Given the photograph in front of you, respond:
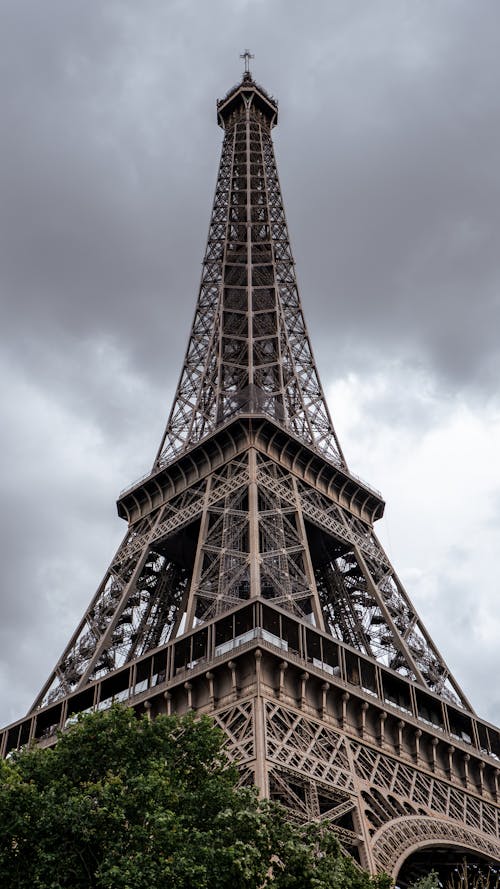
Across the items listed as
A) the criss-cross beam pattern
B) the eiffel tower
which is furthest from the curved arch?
the criss-cross beam pattern

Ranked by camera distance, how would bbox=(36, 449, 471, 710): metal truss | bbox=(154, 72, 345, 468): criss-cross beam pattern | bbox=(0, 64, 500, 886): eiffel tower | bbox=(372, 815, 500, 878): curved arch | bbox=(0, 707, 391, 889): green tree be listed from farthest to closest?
bbox=(154, 72, 345, 468): criss-cross beam pattern → bbox=(36, 449, 471, 710): metal truss → bbox=(0, 64, 500, 886): eiffel tower → bbox=(372, 815, 500, 878): curved arch → bbox=(0, 707, 391, 889): green tree

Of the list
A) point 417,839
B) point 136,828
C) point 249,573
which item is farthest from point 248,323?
point 136,828

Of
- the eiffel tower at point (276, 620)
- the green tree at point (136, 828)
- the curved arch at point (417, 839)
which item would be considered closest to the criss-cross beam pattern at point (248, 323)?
the eiffel tower at point (276, 620)

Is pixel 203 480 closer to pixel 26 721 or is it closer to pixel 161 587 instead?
pixel 161 587

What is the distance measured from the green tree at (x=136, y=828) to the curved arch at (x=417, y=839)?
743 centimetres

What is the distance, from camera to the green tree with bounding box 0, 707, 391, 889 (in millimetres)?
21359

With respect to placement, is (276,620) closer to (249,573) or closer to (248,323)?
(249,573)

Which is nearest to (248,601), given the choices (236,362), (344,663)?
(344,663)

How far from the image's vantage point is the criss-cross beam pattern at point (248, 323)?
55.4 metres

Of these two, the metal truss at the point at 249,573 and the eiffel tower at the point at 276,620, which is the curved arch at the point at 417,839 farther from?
the metal truss at the point at 249,573

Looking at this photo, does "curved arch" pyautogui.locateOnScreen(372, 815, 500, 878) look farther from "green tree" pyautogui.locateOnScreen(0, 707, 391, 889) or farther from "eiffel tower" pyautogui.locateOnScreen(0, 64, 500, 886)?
"green tree" pyautogui.locateOnScreen(0, 707, 391, 889)

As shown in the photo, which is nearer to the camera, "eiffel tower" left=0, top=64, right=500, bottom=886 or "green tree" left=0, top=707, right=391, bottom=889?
"green tree" left=0, top=707, right=391, bottom=889

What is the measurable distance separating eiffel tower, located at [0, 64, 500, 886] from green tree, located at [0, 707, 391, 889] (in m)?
5.74

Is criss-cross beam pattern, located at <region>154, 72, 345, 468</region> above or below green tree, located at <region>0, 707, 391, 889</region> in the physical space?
above
